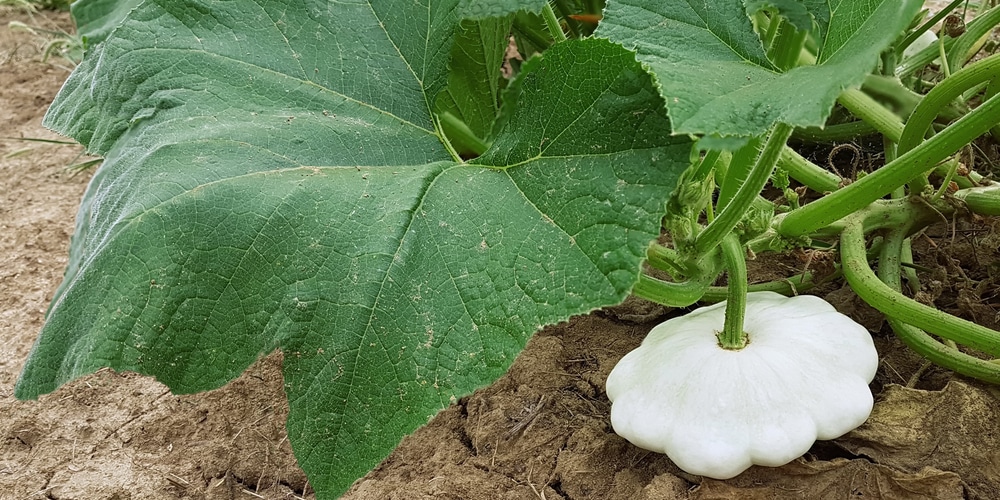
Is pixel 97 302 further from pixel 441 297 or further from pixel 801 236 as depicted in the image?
pixel 801 236

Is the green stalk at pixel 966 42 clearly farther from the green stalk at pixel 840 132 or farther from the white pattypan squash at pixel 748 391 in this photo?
the white pattypan squash at pixel 748 391

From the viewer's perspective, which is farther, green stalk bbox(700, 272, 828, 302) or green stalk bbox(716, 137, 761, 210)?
green stalk bbox(700, 272, 828, 302)

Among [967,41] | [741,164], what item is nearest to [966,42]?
[967,41]

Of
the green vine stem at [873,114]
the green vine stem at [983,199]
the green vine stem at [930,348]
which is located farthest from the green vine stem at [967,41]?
the green vine stem at [930,348]

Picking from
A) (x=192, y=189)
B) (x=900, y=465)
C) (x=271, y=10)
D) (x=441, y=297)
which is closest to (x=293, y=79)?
(x=271, y=10)

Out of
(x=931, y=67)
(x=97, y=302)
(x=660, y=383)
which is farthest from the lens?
(x=931, y=67)

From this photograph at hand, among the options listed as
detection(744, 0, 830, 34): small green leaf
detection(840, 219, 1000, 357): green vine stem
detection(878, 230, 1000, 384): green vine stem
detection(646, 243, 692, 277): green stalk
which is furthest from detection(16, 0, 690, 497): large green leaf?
detection(878, 230, 1000, 384): green vine stem

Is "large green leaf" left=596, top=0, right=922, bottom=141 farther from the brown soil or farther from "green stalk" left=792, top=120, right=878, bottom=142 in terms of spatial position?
"green stalk" left=792, top=120, right=878, bottom=142
